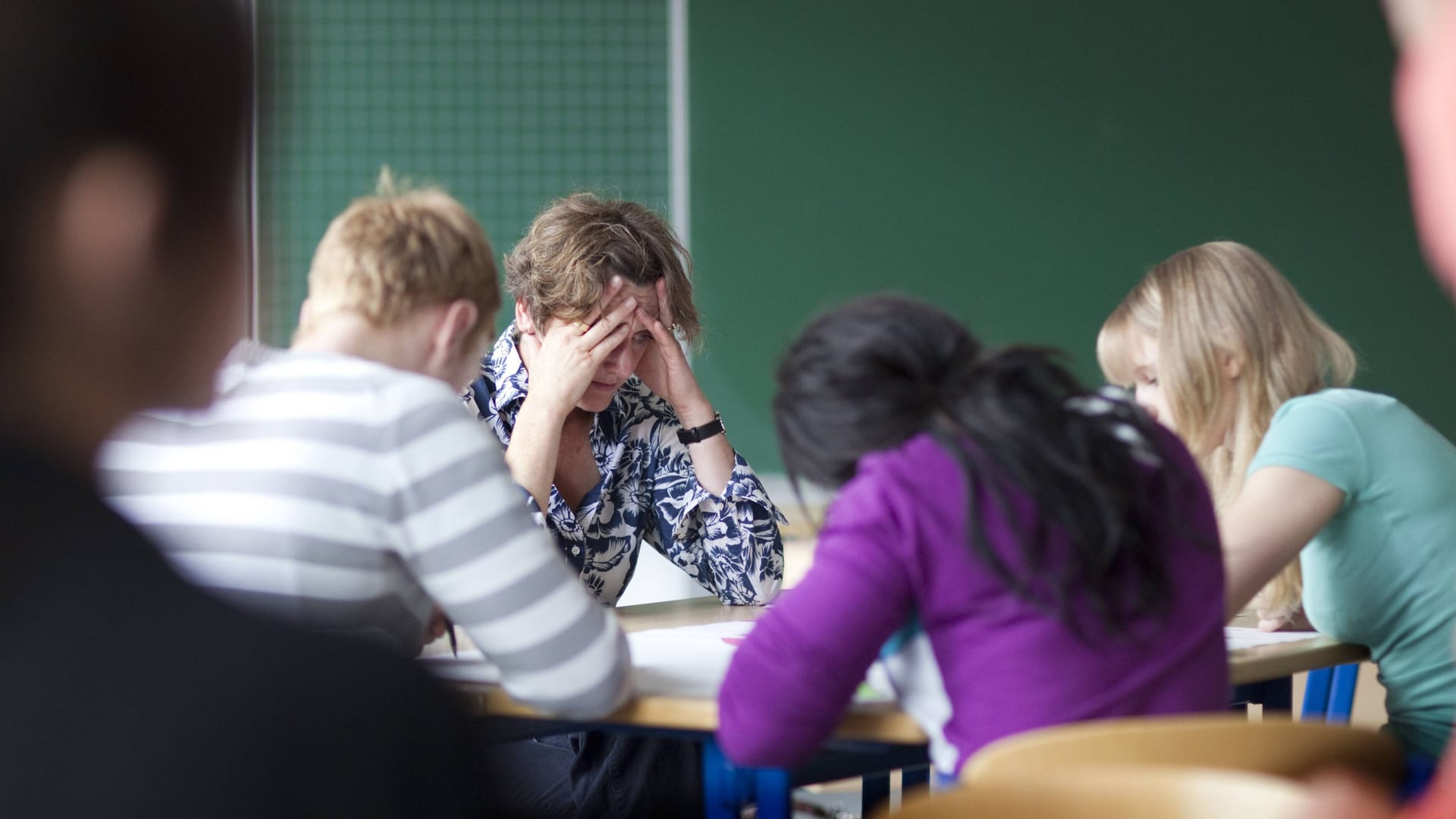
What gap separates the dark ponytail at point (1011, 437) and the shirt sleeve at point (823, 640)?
0.28 feet

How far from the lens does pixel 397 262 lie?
4.36 ft

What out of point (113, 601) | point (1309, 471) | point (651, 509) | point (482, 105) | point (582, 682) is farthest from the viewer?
point (482, 105)

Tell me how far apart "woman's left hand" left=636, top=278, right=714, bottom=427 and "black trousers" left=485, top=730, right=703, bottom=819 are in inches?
22.1

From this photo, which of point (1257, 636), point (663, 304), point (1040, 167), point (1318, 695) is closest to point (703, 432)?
point (663, 304)

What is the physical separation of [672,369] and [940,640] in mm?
1135

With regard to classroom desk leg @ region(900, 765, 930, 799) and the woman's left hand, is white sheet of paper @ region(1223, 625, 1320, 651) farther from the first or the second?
the woman's left hand

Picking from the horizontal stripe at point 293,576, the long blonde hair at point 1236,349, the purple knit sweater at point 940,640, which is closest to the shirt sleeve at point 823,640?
the purple knit sweater at point 940,640

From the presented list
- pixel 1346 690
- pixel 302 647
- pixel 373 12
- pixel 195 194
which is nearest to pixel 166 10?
pixel 195 194

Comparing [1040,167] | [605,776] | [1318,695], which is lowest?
[605,776]

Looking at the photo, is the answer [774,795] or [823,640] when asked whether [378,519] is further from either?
[774,795]

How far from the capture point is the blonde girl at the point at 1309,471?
1695 mm

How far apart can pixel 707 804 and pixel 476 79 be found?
8.76 feet

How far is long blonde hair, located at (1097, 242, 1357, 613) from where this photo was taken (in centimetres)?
191

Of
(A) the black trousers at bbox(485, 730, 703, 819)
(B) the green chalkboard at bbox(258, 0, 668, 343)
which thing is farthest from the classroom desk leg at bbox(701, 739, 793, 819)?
(B) the green chalkboard at bbox(258, 0, 668, 343)
